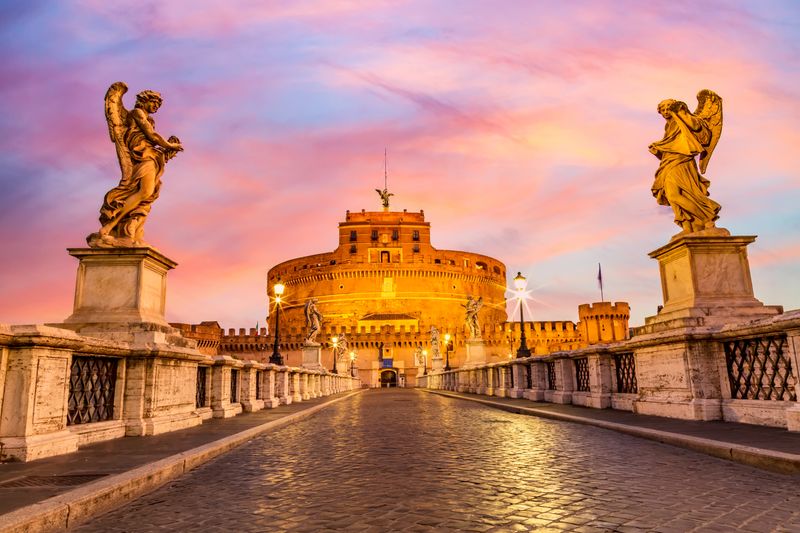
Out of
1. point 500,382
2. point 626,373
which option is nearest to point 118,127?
point 626,373

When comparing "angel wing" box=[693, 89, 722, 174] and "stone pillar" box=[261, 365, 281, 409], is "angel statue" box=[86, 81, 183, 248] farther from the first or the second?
"angel wing" box=[693, 89, 722, 174]

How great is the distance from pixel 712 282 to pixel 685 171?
1.94 meters

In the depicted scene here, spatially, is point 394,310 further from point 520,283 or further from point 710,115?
point 710,115

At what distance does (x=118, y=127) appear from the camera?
325 inches

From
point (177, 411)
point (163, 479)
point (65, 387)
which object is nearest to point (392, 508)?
point (163, 479)

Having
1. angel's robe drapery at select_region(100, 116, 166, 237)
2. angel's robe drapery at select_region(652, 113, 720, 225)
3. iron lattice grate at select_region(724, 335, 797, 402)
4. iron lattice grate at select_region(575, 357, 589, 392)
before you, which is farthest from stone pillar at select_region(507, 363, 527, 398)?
angel's robe drapery at select_region(100, 116, 166, 237)

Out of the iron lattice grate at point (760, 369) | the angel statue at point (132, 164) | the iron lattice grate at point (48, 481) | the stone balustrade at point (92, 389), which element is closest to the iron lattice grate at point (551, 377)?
the iron lattice grate at point (760, 369)

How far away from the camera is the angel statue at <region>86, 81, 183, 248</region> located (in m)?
7.85

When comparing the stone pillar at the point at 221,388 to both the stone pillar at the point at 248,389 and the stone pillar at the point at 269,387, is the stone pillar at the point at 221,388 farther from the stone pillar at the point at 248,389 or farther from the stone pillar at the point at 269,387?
the stone pillar at the point at 269,387

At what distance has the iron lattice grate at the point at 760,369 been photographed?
20.6ft

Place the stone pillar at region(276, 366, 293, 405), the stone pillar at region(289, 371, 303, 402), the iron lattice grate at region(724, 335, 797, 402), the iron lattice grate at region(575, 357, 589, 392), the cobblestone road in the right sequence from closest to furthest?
the cobblestone road, the iron lattice grate at region(724, 335, 797, 402), the iron lattice grate at region(575, 357, 589, 392), the stone pillar at region(276, 366, 293, 405), the stone pillar at region(289, 371, 303, 402)

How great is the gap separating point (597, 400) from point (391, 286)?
3095 inches

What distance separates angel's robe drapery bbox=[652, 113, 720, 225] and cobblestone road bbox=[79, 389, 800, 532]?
3.98 meters

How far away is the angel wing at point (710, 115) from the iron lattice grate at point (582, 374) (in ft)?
16.8
